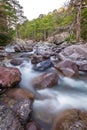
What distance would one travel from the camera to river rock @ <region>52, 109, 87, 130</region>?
2580mm

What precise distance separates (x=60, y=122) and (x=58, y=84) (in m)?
1.85

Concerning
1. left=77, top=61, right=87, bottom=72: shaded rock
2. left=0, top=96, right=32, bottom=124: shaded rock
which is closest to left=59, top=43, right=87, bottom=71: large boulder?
left=77, top=61, right=87, bottom=72: shaded rock

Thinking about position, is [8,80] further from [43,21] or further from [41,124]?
[43,21]

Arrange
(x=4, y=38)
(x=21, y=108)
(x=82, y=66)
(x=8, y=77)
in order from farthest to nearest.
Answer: (x=4, y=38), (x=82, y=66), (x=8, y=77), (x=21, y=108)

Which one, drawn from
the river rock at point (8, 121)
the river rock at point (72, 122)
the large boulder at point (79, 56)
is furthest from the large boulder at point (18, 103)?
the large boulder at point (79, 56)

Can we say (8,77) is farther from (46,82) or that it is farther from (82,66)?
(82,66)

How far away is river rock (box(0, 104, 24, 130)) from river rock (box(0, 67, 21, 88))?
1.22 m

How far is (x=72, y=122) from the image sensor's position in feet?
8.75

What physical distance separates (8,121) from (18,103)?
64 cm

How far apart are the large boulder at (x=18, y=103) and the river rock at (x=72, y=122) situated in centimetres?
56

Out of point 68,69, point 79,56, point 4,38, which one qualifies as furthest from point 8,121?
point 4,38

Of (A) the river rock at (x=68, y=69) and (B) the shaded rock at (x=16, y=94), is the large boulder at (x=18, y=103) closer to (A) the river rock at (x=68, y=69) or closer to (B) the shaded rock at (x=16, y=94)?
(B) the shaded rock at (x=16, y=94)

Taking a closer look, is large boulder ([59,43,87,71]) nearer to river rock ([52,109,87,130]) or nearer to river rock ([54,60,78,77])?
river rock ([54,60,78,77])

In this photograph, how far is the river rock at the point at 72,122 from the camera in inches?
102
